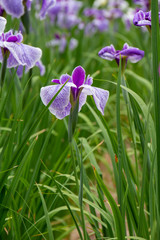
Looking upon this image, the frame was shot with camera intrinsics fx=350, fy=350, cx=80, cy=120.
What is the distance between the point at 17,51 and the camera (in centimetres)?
99

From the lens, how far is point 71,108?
0.80 meters

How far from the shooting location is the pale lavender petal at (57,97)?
79 centimetres

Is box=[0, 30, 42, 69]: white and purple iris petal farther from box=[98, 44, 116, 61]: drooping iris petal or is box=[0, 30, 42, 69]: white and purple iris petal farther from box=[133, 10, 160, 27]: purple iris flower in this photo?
box=[133, 10, 160, 27]: purple iris flower

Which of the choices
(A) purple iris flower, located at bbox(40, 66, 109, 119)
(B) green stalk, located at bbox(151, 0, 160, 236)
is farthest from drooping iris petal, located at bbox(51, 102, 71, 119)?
(B) green stalk, located at bbox(151, 0, 160, 236)

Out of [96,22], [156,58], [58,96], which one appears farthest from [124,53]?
[96,22]

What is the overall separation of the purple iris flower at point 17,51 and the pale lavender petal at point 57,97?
202 mm

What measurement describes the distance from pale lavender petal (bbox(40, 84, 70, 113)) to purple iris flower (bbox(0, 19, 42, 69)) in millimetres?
202

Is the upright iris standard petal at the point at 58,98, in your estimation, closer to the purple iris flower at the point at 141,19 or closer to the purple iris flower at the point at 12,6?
the purple iris flower at the point at 141,19

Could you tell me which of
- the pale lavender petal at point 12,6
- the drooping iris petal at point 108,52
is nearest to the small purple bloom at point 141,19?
the drooping iris petal at point 108,52

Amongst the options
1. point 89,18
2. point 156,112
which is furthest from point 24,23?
point 89,18

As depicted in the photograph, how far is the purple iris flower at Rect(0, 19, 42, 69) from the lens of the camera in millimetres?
987

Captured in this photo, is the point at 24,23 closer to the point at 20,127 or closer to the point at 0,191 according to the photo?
the point at 20,127

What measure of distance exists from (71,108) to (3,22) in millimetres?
308

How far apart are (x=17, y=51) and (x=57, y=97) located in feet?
0.93
